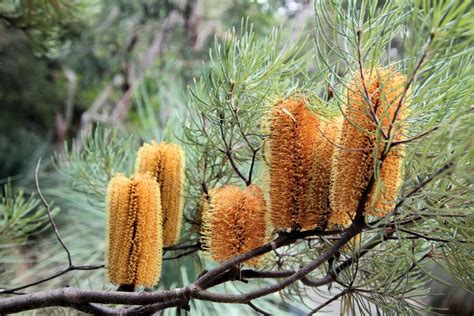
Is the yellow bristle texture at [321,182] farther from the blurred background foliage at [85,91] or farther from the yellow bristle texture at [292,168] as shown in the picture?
the blurred background foliage at [85,91]

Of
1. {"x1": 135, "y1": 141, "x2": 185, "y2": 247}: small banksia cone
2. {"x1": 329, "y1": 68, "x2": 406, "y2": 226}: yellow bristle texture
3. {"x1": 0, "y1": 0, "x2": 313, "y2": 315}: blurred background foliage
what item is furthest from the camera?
{"x1": 0, "y1": 0, "x2": 313, "y2": 315}: blurred background foliage

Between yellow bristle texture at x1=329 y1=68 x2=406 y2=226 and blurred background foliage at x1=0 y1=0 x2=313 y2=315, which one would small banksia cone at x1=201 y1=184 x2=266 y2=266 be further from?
blurred background foliage at x1=0 y1=0 x2=313 y2=315

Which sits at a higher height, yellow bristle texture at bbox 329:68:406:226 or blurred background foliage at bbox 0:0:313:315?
blurred background foliage at bbox 0:0:313:315

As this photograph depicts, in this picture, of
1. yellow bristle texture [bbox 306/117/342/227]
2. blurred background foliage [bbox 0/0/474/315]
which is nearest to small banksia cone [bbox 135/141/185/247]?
blurred background foliage [bbox 0/0/474/315]

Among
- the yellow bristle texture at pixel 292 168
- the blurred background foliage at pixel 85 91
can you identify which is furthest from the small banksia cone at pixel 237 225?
the blurred background foliage at pixel 85 91

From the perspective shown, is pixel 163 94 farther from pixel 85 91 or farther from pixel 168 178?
pixel 85 91
